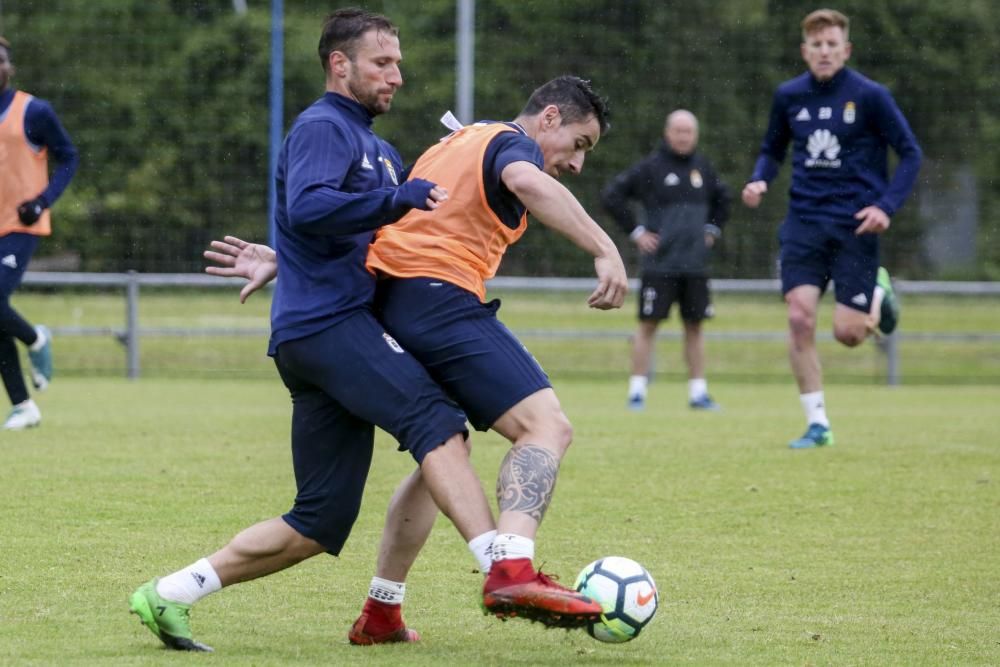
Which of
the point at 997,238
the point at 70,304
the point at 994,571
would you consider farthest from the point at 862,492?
the point at 997,238

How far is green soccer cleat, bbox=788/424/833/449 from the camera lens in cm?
995

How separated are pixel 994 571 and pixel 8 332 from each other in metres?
6.49

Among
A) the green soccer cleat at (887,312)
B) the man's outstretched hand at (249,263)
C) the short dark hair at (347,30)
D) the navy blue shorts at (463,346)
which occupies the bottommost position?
the green soccer cleat at (887,312)

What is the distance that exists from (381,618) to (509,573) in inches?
28.6

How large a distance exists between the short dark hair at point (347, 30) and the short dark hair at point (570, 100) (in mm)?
500

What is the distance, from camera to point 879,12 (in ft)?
75.5

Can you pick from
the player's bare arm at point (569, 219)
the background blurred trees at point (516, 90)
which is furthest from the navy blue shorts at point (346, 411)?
the background blurred trees at point (516, 90)

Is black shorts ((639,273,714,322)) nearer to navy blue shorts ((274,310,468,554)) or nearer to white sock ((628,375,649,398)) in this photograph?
white sock ((628,375,649,398))

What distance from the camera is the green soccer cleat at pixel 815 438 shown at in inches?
392

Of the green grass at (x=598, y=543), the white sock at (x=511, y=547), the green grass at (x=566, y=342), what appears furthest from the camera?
the green grass at (x=566, y=342)

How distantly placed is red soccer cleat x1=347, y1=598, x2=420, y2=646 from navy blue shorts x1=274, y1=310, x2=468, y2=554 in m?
0.23

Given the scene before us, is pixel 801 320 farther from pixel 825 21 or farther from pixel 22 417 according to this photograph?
pixel 22 417

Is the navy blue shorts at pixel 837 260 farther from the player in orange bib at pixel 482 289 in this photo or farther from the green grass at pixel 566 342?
the green grass at pixel 566 342

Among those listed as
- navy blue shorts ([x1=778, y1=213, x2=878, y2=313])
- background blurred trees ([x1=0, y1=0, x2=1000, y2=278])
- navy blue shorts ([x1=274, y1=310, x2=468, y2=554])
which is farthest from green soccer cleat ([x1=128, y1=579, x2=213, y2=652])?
background blurred trees ([x1=0, y1=0, x2=1000, y2=278])
